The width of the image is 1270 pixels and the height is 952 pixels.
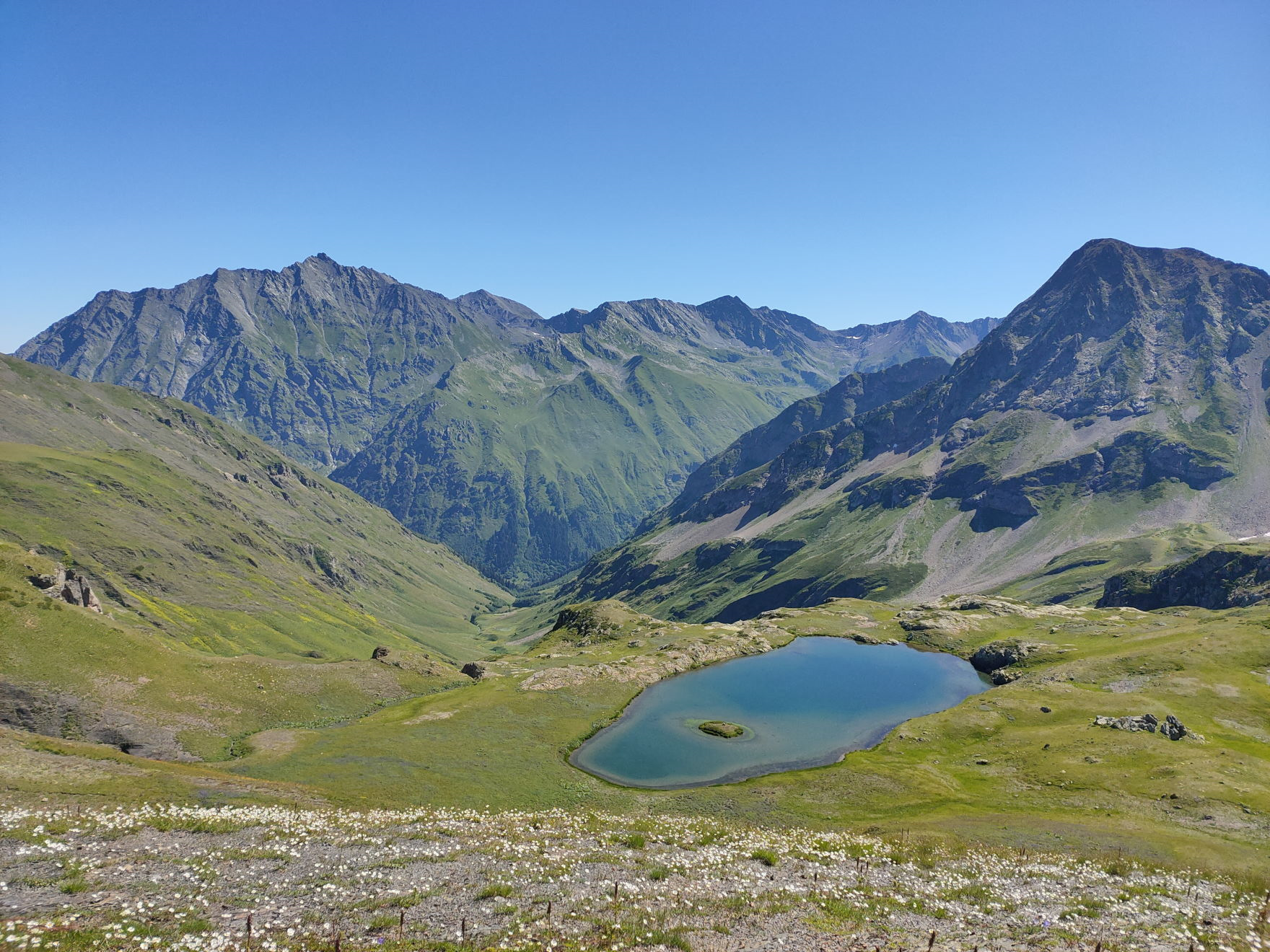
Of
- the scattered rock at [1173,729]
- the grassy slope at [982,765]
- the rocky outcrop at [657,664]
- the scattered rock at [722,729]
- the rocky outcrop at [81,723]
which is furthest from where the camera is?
the rocky outcrop at [657,664]

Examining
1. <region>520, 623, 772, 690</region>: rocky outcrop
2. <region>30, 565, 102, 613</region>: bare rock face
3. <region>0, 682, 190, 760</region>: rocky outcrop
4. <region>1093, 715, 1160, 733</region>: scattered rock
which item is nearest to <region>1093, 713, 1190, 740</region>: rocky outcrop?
<region>1093, 715, 1160, 733</region>: scattered rock

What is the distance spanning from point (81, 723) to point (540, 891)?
2892 inches

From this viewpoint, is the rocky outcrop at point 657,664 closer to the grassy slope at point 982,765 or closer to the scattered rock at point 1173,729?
the grassy slope at point 982,765

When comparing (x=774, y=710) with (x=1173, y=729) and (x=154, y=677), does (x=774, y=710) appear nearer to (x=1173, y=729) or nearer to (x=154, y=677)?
(x=1173, y=729)

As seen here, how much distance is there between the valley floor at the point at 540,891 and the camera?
1007 inches

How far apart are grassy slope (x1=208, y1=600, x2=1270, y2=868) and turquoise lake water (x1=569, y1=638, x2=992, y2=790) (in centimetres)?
504

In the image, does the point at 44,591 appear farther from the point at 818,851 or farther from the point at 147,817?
the point at 818,851

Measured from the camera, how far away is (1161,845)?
2024 inches

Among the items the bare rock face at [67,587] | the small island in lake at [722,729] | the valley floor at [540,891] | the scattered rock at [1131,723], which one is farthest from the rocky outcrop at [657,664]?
the valley floor at [540,891]

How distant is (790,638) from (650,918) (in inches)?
5905

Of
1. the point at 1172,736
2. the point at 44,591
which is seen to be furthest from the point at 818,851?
the point at 44,591

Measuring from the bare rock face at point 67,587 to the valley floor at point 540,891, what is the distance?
79215 mm

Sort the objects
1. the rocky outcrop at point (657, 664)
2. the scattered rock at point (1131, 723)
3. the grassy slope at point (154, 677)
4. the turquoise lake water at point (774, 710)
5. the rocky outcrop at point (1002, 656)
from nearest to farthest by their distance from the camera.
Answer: the grassy slope at point (154, 677)
the turquoise lake water at point (774, 710)
the scattered rock at point (1131, 723)
the rocky outcrop at point (657, 664)
the rocky outcrop at point (1002, 656)

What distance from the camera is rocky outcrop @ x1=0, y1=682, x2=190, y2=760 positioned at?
7294 centimetres
